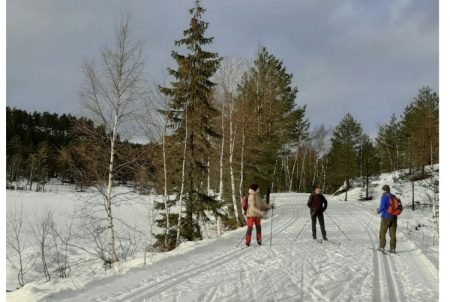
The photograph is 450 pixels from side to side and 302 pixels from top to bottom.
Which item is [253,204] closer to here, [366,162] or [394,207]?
[394,207]

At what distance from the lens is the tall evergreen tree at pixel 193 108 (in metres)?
20.0

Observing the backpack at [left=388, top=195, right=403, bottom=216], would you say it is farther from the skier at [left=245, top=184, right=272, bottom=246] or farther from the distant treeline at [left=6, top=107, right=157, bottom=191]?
the distant treeline at [left=6, top=107, right=157, bottom=191]

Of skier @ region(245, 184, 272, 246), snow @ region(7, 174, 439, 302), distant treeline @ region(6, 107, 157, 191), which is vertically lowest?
snow @ region(7, 174, 439, 302)

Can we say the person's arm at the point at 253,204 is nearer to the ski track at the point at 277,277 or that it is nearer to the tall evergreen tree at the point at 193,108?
the ski track at the point at 277,277

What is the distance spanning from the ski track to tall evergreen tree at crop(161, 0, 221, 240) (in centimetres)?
688

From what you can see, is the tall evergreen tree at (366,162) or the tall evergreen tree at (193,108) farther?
the tall evergreen tree at (366,162)

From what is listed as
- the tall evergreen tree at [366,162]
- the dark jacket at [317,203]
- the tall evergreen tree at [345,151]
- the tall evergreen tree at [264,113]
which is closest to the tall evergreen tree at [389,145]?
the tall evergreen tree at [345,151]

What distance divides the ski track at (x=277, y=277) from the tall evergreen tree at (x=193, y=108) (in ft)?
22.6

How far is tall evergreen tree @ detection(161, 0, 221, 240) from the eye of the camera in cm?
1997

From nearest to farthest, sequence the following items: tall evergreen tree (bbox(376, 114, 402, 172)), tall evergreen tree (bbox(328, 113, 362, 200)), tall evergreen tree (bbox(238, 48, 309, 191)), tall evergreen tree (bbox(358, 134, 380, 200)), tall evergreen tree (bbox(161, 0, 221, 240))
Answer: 1. tall evergreen tree (bbox(161, 0, 221, 240))
2. tall evergreen tree (bbox(238, 48, 309, 191))
3. tall evergreen tree (bbox(358, 134, 380, 200))
4. tall evergreen tree (bbox(328, 113, 362, 200))
5. tall evergreen tree (bbox(376, 114, 402, 172))

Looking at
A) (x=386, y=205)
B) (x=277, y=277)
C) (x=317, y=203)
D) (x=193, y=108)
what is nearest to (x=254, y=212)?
(x=317, y=203)

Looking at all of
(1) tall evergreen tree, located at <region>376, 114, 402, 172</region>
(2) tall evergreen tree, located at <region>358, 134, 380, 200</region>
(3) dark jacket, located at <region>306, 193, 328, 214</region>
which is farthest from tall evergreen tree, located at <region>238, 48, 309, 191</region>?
(1) tall evergreen tree, located at <region>376, 114, 402, 172</region>

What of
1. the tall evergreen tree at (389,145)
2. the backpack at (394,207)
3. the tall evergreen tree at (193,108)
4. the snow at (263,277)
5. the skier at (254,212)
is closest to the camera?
the snow at (263,277)
